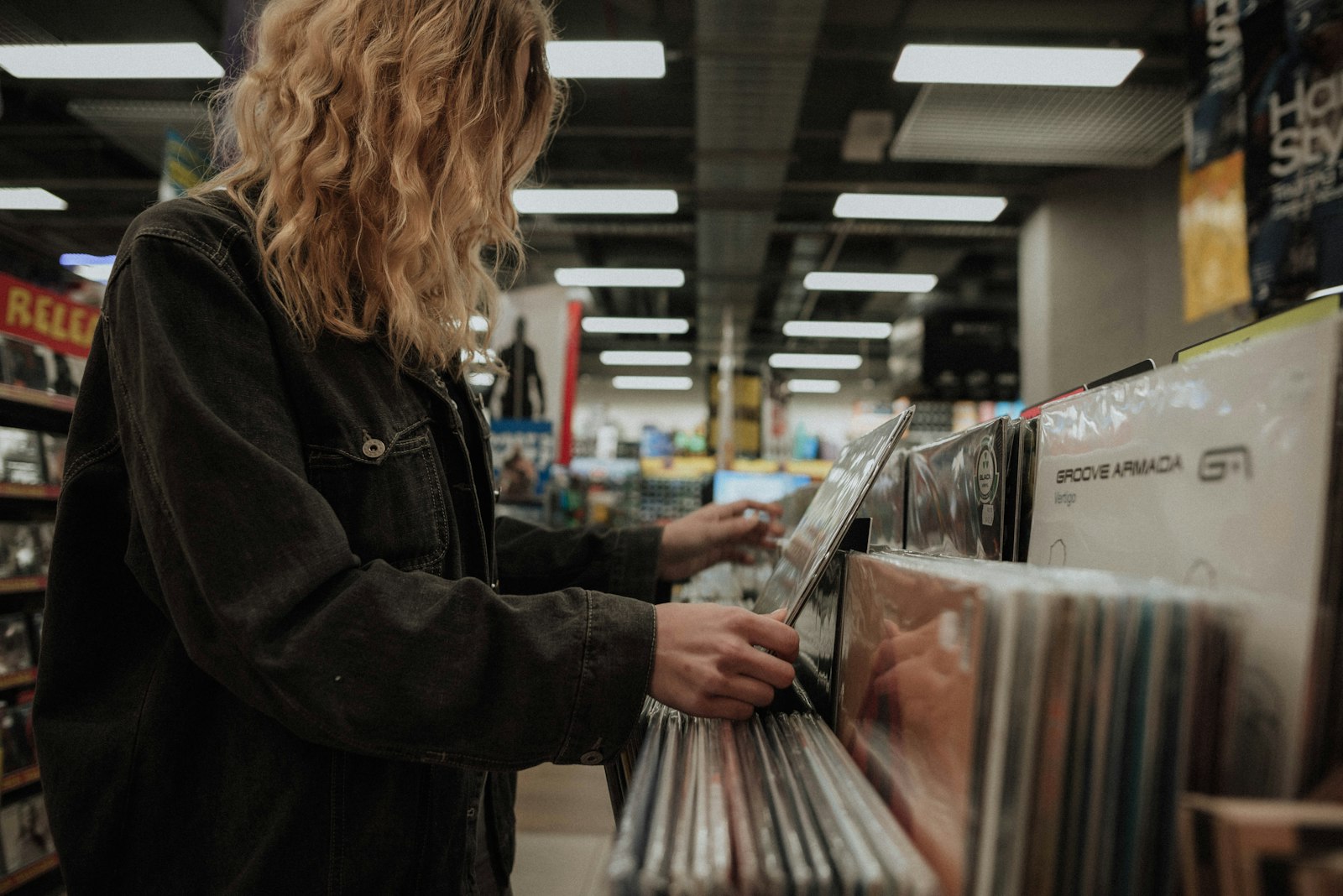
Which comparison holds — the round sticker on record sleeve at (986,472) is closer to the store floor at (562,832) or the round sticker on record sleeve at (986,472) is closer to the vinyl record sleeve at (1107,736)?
the vinyl record sleeve at (1107,736)

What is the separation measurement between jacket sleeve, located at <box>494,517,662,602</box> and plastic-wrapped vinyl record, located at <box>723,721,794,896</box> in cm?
74

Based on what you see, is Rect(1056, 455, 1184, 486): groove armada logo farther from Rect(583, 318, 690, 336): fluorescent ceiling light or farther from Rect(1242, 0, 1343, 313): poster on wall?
Rect(583, 318, 690, 336): fluorescent ceiling light

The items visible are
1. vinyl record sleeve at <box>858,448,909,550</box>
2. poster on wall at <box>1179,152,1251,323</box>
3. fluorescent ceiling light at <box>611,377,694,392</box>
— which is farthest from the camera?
fluorescent ceiling light at <box>611,377,694,392</box>

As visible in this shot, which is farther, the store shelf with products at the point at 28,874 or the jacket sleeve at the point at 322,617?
the store shelf with products at the point at 28,874

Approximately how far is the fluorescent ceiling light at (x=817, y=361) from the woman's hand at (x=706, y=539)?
1323 cm

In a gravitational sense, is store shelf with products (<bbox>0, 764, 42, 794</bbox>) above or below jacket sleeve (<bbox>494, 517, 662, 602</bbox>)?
below

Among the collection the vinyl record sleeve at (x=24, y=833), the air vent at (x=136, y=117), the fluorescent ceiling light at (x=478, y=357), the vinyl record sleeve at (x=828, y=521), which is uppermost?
the air vent at (x=136, y=117)

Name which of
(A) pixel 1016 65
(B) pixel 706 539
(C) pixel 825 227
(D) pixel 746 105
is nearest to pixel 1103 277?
(C) pixel 825 227

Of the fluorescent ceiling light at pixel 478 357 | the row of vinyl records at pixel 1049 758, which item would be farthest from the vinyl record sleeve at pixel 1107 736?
the fluorescent ceiling light at pixel 478 357

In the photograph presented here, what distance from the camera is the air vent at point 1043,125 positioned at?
4.96m

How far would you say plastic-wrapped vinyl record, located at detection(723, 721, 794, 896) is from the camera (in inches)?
15.0

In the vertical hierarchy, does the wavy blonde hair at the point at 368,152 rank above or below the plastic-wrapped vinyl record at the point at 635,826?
above

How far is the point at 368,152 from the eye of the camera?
869mm

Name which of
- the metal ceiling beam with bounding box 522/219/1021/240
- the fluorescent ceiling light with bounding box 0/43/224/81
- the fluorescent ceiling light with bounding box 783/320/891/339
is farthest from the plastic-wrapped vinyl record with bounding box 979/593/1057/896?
the fluorescent ceiling light with bounding box 783/320/891/339
